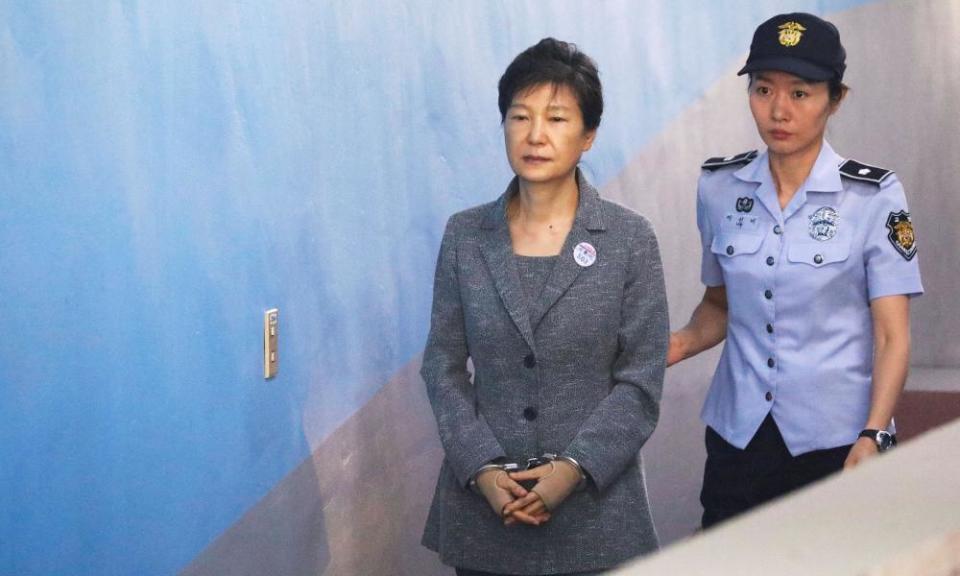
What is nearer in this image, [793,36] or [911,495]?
[911,495]

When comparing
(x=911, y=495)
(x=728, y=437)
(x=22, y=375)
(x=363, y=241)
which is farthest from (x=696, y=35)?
(x=911, y=495)

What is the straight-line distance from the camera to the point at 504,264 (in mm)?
2299

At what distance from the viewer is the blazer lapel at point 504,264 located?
2.26m

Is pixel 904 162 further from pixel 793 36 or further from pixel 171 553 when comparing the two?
pixel 171 553

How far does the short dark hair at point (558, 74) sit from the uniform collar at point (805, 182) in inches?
14.4

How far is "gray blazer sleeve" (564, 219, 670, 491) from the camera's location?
2234 millimetres

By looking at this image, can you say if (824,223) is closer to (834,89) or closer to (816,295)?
(816,295)

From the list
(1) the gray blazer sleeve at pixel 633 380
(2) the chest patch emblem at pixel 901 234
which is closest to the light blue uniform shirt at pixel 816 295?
(2) the chest patch emblem at pixel 901 234

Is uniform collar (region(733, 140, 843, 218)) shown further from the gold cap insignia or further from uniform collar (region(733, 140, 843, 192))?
the gold cap insignia

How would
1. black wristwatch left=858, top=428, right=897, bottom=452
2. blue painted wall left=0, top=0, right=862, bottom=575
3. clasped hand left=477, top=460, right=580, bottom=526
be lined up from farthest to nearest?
black wristwatch left=858, top=428, right=897, bottom=452 → clasped hand left=477, top=460, right=580, bottom=526 → blue painted wall left=0, top=0, right=862, bottom=575

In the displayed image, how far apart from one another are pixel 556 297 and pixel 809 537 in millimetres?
1207

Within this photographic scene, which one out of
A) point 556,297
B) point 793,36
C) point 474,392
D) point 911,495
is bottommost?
point 474,392

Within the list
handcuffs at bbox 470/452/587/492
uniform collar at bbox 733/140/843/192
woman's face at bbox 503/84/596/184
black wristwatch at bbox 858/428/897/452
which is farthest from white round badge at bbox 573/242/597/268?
black wristwatch at bbox 858/428/897/452

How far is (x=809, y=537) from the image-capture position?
42.5 inches
